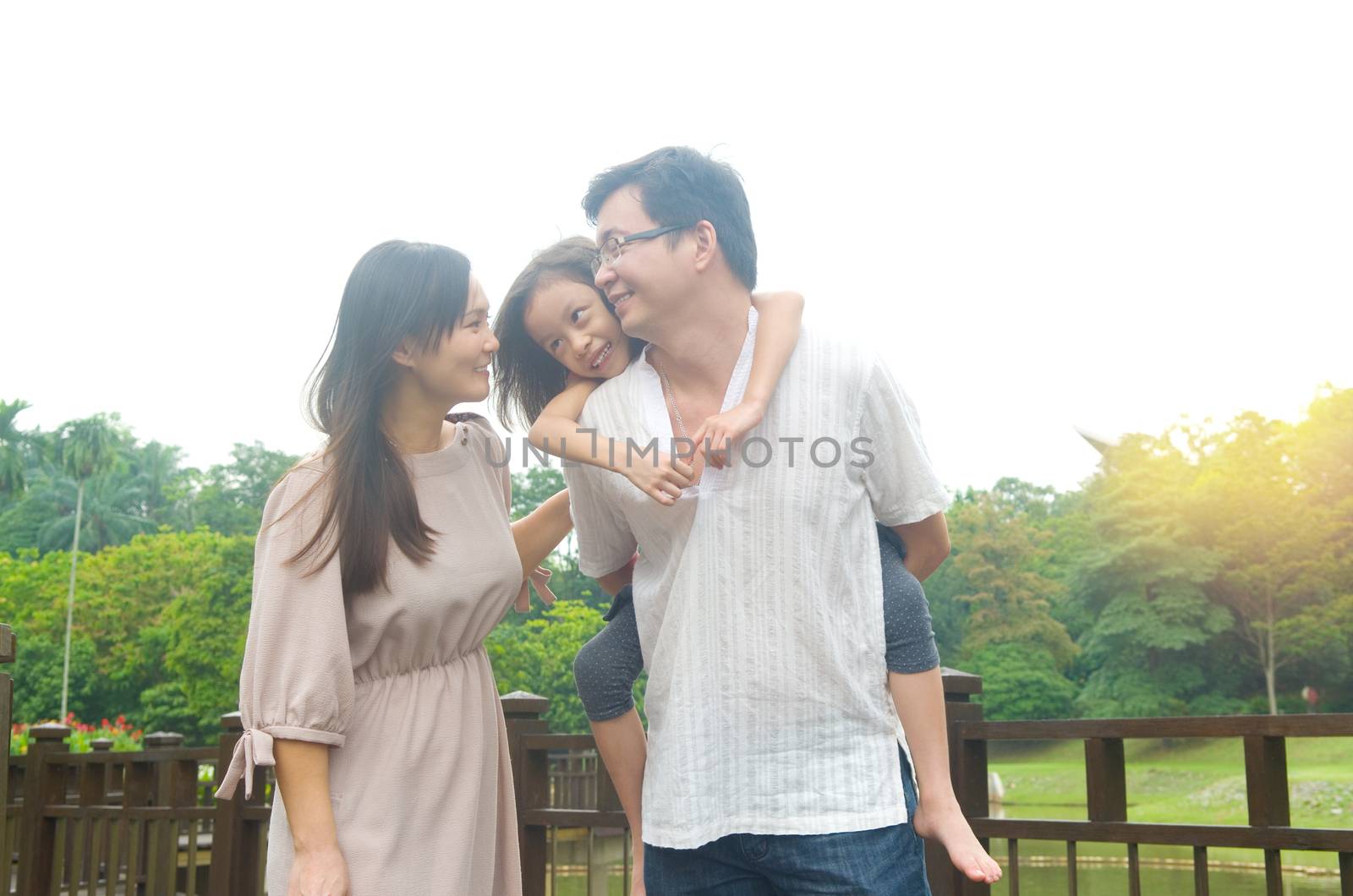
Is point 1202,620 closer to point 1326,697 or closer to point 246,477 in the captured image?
point 1326,697

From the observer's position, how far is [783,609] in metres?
1.45

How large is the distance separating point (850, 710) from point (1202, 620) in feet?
83.0

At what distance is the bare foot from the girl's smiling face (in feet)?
2.56

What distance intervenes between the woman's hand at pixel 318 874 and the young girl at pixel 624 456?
372mm

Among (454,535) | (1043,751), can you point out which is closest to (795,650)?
(454,535)

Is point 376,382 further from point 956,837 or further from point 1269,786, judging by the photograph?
point 1269,786

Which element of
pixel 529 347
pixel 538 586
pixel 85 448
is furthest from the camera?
pixel 85 448

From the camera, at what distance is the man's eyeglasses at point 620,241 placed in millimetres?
1581

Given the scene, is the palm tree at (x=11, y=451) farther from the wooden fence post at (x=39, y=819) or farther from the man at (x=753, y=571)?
the man at (x=753, y=571)

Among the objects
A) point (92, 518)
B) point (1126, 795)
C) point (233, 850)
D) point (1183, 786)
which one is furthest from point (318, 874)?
point (92, 518)

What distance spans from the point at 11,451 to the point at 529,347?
115 feet

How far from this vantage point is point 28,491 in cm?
3469

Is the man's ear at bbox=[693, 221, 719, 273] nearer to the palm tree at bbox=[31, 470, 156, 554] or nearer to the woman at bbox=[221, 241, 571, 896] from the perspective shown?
the woman at bbox=[221, 241, 571, 896]

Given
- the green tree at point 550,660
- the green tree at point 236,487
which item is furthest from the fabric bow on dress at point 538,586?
the green tree at point 236,487
